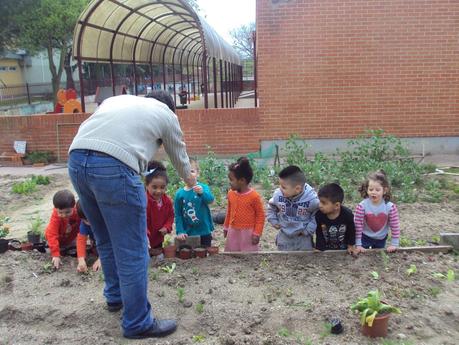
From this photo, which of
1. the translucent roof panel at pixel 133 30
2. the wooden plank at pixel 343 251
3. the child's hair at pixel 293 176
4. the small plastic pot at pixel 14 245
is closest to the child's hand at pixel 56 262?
the small plastic pot at pixel 14 245

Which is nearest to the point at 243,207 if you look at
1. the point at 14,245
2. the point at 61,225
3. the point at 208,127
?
the point at 61,225

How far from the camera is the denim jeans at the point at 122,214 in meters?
2.97

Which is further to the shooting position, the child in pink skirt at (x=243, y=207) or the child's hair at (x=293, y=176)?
the child in pink skirt at (x=243, y=207)

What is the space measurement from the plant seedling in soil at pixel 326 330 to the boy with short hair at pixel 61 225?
2.41m

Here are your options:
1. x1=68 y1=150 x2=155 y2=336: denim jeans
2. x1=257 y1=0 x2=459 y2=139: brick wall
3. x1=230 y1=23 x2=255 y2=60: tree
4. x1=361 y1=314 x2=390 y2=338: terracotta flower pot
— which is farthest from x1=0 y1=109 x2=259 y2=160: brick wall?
x1=230 y1=23 x2=255 y2=60: tree

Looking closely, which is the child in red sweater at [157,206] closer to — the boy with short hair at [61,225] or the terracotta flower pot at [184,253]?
the terracotta flower pot at [184,253]

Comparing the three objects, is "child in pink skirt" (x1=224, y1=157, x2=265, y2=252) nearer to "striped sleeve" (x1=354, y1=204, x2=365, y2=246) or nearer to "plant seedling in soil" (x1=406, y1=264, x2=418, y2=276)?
"striped sleeve" (x1=354, y1=204, x2=365, y2=246)

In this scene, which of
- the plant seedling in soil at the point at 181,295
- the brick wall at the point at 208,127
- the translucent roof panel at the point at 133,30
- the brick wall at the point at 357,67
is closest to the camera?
the plant seedling in soil at the point at 181,295

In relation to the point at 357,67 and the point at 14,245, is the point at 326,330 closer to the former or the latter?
the point at 14,245

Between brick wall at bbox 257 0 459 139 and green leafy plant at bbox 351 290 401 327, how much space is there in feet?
24.4

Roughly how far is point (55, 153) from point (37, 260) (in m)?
6.90

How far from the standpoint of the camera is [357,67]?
10.3 meters

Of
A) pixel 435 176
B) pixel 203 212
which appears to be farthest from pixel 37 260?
pixel 435 176

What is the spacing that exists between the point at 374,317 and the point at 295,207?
135cm
